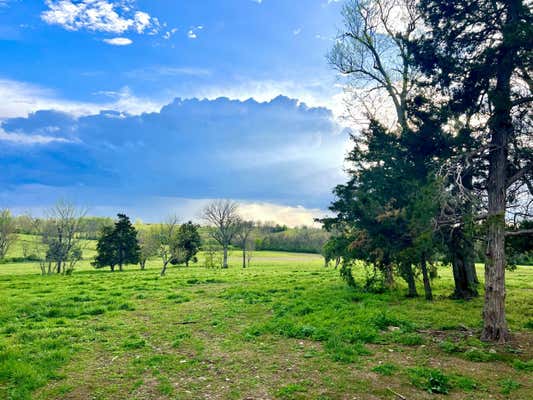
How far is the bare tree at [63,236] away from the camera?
49.8 meters

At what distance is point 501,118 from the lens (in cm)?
1077

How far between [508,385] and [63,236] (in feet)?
183

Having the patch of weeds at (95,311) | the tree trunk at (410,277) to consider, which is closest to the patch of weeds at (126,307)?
the patch of weeds at (95,311)

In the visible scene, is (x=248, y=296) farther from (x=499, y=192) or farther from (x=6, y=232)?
(x=6, y=232)

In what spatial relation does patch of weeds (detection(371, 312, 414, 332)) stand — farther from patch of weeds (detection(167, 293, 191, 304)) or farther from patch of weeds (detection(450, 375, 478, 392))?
patch of weeds (detection(167, 293, 191, 304))

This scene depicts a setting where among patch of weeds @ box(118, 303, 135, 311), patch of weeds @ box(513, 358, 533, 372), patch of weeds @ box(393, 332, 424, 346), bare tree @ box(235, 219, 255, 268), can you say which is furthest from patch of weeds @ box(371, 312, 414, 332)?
bare tree @ box(235, 219, 255, 268)

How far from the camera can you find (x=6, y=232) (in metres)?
58.6

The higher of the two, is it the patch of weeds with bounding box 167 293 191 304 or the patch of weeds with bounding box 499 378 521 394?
the patch of weeds with bounding box 499 378 521 394

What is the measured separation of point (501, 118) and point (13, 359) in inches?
612

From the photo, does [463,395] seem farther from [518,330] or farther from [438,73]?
[438,73]

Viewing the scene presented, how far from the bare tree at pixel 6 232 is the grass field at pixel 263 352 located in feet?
169

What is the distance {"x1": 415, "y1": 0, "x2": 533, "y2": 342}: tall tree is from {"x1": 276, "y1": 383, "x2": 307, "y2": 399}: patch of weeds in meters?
6.90

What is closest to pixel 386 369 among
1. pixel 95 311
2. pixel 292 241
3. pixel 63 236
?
pixel 95 311

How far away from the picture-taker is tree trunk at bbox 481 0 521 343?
34.6 feet
